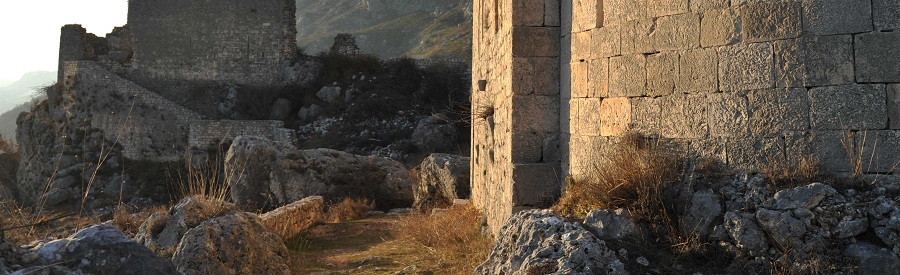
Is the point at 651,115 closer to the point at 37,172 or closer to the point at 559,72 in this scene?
the point at 559,72

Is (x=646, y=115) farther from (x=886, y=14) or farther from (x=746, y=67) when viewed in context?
(x=886, y=14)

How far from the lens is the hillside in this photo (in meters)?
52.2

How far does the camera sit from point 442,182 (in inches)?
432

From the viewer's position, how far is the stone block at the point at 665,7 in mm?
4902

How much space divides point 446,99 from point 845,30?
2056cm

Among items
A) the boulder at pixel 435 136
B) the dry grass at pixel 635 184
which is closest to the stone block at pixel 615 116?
the dry grass at pixel 635 184

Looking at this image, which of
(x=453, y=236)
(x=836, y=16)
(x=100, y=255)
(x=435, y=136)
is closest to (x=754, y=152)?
(x=836, y=16)

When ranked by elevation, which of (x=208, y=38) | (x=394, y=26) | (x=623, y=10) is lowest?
(x=623, y=10)

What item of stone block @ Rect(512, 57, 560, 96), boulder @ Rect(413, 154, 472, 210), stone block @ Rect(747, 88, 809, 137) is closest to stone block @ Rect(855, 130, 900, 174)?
stone block @ Rect(747, 88, 809, 137)

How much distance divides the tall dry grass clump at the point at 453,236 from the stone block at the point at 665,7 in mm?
2492

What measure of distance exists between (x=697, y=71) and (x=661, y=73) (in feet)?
0.93

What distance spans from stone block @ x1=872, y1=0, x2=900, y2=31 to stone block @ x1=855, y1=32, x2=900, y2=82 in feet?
0.15

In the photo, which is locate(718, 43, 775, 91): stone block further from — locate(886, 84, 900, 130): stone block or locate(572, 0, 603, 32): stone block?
locate(572, 0, 603, 32): stone block

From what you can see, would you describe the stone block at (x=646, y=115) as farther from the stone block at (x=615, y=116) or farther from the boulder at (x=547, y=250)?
the boulder at (x=547, y=250)
